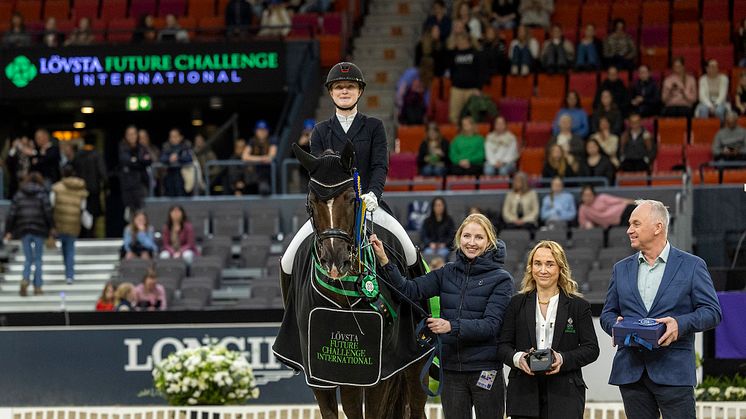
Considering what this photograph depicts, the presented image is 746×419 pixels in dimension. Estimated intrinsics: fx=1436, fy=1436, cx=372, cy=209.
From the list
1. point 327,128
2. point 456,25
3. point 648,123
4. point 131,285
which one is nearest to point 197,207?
point 131,285

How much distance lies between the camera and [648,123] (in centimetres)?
2030

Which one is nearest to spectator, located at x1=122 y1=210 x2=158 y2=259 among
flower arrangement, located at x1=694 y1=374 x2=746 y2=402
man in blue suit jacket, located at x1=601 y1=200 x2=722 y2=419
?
flower arrangement, located at x1=694 y1=374 x2=746 y2=402

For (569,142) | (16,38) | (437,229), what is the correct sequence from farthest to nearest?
(16,38)
(569,142)
(437,229)

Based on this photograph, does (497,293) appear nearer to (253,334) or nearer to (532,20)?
(253,334)

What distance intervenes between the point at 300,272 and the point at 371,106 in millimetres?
14251

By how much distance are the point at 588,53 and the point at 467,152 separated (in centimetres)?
301

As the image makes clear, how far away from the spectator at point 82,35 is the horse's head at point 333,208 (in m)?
15.2

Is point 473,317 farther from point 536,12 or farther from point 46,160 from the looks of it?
point 536,12

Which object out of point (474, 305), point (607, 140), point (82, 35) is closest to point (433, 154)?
point (607, 140)

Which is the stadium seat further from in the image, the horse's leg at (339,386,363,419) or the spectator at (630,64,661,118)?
the horse's leg at (339,386,363,419)

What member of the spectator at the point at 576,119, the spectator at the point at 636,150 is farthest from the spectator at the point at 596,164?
the spectator at the point at 576,119

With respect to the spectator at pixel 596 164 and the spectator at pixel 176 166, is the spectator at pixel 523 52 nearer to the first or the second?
the spectator at pixel 596 164

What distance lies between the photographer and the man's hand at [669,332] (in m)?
7.69

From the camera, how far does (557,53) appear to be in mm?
21469
